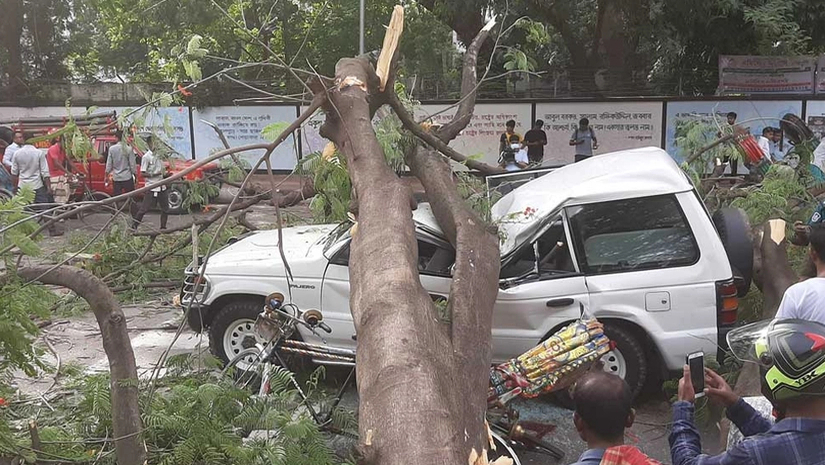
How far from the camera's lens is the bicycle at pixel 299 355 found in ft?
14.9

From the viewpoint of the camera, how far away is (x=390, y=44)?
4988 millimetres

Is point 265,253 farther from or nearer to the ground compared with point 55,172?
nearer to the ground

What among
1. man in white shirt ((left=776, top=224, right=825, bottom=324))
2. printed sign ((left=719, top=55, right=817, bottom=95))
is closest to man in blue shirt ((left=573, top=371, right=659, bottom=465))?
man in white shirt ((left=776, top=224, right=825, bottom=324))

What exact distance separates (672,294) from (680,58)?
13.7 meters

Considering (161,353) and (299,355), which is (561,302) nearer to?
(299,355)

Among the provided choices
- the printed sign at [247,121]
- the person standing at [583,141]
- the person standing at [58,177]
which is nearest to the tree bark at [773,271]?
the person standing at [583,141]

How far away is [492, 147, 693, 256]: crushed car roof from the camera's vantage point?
211 inches

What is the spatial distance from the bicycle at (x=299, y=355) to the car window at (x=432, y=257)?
85 cm

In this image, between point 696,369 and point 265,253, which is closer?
point 696,369

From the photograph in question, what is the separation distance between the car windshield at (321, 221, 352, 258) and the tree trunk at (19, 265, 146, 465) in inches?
101

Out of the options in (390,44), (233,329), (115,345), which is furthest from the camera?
(233,329)

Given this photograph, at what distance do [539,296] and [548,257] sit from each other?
0.39m

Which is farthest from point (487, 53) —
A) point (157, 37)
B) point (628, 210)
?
point (628, 210)

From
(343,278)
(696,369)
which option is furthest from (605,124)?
(696,369)
